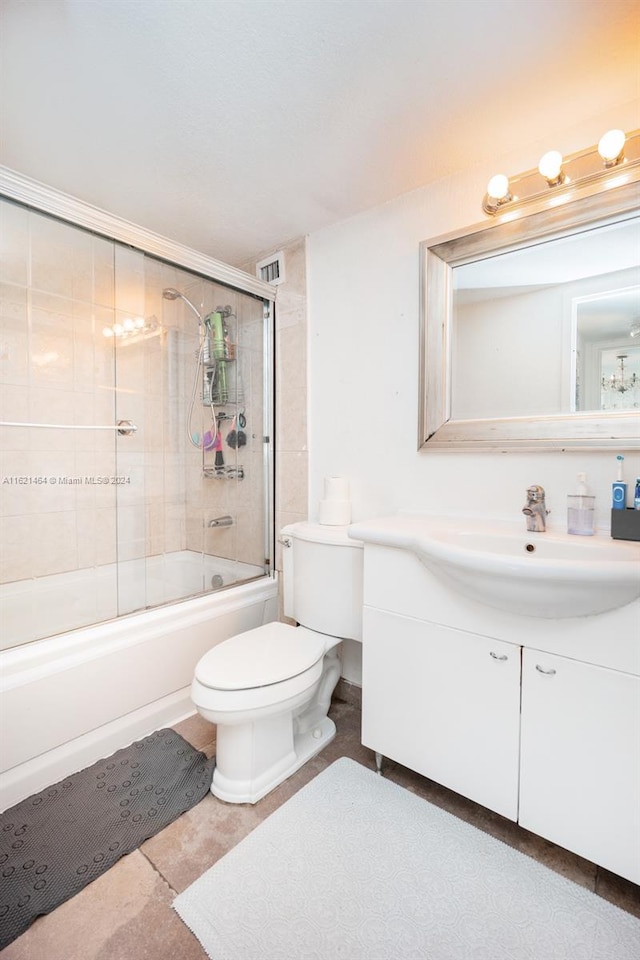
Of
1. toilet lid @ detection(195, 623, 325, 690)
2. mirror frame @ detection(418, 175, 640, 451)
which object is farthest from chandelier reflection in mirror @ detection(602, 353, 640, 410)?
toilet lid @ detection(195, 623, 325, 690)

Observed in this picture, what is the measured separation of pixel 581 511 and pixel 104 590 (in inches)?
74.5

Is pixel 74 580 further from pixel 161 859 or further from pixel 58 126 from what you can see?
pixel 58 126

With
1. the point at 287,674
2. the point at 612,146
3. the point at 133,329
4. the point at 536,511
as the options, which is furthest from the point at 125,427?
the point at 612,146

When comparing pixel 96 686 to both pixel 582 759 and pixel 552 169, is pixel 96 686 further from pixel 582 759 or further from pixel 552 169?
pixel 552 169

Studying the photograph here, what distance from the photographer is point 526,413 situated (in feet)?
4.67

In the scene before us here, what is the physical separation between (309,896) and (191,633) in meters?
0.98

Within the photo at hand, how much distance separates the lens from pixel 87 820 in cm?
125

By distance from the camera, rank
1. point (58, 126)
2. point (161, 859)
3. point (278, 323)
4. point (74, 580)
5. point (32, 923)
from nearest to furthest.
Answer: point (32, 923) < point (161, 859) < point (58, 126) < point (74, 580) < point (278, 323)

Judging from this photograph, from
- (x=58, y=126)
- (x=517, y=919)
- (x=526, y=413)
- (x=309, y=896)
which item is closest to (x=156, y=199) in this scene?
(x=58, y=126)

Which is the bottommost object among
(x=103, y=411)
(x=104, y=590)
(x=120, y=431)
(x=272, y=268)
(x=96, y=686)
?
(x=96, y=686)

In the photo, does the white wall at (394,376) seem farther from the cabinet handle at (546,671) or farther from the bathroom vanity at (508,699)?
the cabinet handle at (546,671)

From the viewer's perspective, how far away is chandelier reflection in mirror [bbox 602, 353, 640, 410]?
1245 millimetres

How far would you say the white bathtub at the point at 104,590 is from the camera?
1.63 metres

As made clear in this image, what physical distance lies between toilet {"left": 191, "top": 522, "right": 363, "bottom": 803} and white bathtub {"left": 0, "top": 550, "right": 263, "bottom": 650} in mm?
491
